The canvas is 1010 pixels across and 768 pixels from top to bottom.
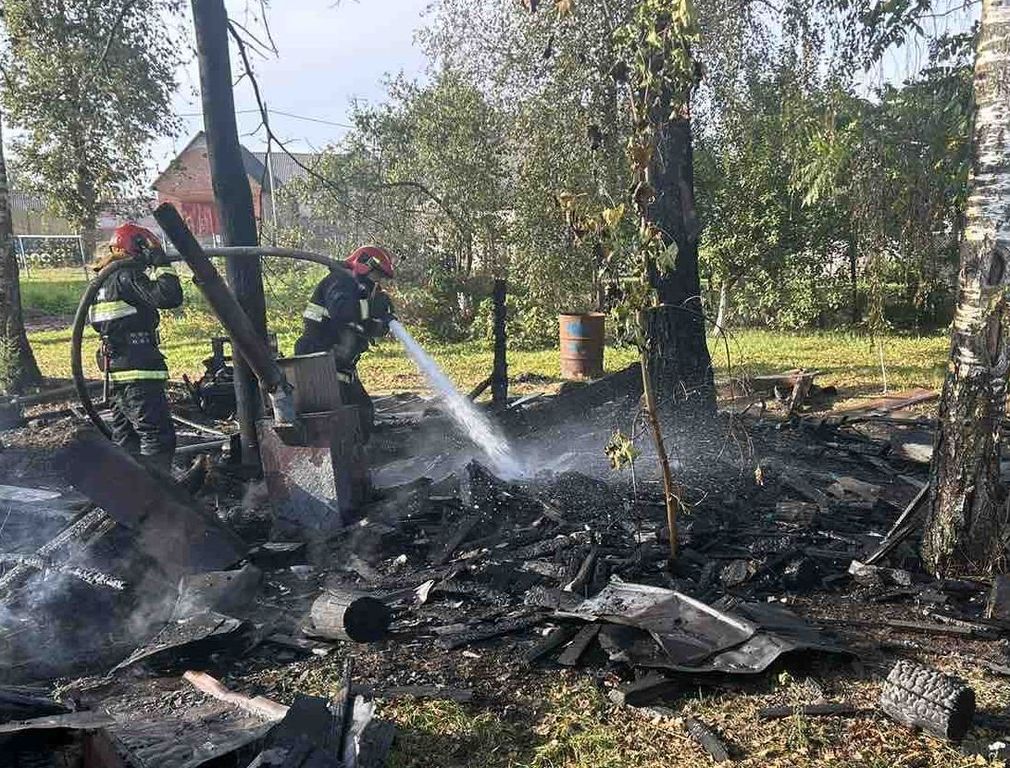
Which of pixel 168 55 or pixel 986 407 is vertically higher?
pixel 168 55

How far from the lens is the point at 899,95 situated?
855cm

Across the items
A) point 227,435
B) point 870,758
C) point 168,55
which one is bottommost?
point 870,758

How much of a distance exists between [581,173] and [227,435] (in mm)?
8118

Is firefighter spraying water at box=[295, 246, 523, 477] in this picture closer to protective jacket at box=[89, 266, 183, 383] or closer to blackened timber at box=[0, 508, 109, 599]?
protective jacket at box=[89, 266, 183, 383]

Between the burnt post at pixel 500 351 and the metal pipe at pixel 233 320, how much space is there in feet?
9.76

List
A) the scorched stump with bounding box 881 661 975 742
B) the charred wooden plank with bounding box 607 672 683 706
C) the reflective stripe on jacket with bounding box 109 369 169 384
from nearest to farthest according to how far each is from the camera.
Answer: the scorched stump with bounding box 881 661 975 742 < the charred wooden plank with bounding box 607 672 683 706 < the reflective stripe on jacket with bounding box 109 369 169 384

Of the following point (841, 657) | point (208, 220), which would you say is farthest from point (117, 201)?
point (208, 220)

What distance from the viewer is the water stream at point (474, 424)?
24.0ft

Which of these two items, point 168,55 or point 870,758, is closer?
point 870,758

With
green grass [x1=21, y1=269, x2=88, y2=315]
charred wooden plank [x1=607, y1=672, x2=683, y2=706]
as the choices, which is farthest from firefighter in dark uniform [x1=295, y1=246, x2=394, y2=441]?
green grass [x1=21, y1=269, x2=88, y2=315]

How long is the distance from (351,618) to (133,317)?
12.4 feet

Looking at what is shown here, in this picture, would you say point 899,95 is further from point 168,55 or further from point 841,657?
point 168,55

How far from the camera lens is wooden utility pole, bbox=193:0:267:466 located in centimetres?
652

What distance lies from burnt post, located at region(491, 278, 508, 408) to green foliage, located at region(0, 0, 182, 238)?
376 inches
